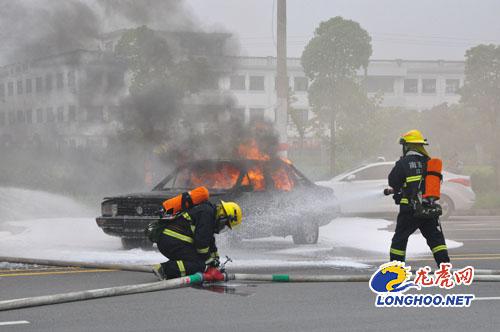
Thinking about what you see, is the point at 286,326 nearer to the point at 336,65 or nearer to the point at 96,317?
the point at 96,317

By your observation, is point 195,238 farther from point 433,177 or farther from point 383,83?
point 383,83

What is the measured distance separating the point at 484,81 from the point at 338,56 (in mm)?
5961

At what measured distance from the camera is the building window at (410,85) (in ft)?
251

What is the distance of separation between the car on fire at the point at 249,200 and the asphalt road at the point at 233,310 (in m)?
2.41

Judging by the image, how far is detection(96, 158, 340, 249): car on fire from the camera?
13.3m

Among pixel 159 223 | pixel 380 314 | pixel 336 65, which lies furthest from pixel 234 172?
pixel 336 65

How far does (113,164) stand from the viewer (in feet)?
70.4

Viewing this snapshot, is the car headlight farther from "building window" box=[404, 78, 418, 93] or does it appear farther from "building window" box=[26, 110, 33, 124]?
"building window" box=[404, 78, 418, 93]

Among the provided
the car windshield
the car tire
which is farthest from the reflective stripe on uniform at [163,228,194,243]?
the car tire

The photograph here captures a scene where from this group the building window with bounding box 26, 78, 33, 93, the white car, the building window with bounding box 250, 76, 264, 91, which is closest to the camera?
the building window with bounding box 26, 78, 33, 93

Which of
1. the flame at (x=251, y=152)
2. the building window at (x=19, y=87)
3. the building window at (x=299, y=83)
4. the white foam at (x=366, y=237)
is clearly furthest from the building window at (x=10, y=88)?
the building window at (x=299, y=83)

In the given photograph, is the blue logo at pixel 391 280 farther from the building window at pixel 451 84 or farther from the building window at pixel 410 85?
the building window at pixel 410 85

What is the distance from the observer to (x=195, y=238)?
913cm

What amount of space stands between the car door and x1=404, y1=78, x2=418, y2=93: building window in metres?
56.8
